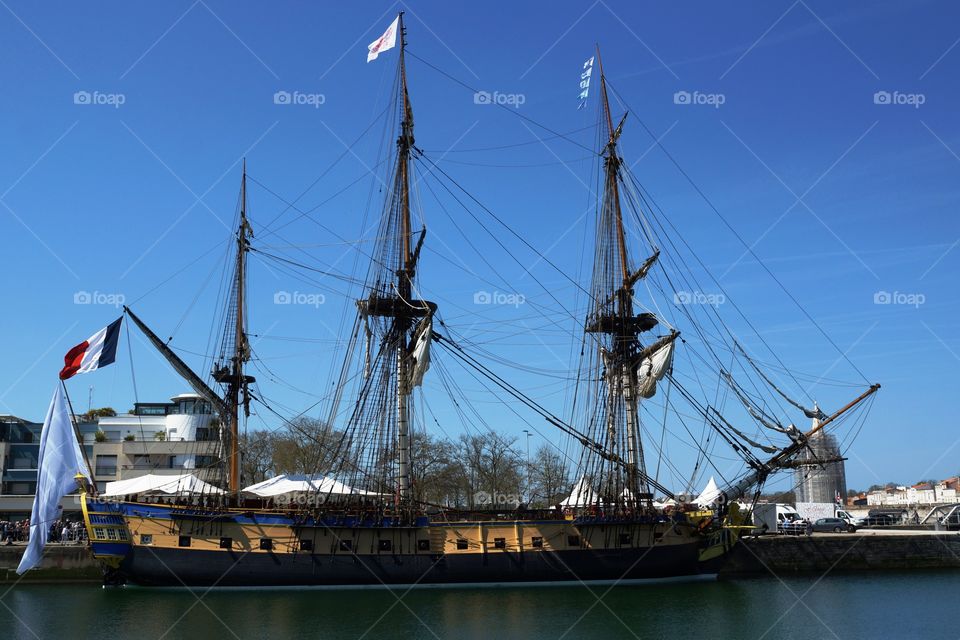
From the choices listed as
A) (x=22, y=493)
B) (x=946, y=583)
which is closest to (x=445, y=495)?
(x=22, y=493)

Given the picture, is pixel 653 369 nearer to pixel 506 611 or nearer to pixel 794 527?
pixel 794 527

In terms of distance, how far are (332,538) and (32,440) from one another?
5512 cm

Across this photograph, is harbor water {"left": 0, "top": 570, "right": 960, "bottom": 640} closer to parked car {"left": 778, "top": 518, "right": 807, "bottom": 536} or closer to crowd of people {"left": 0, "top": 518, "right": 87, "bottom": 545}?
crowd of people {"left": 0, "top": 518, "right": 87, "bottom": 545}

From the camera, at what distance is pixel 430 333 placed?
4141cm

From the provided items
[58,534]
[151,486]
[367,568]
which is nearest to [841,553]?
[367,568]

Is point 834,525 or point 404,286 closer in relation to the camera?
point 404,286

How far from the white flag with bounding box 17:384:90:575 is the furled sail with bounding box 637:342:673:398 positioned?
28349 mm

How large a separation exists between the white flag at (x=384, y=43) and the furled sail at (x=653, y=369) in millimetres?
21027

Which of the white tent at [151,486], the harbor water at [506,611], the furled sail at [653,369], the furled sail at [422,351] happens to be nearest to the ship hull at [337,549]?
the harbor water at [506,611]

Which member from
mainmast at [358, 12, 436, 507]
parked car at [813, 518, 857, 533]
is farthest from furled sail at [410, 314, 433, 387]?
parked car at [813, 518, 857, 533]

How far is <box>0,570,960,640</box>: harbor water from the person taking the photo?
27484 millimetres

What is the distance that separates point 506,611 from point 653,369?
1759 cm

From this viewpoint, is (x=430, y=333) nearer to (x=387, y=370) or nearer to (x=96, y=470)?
(x=387, y=370)

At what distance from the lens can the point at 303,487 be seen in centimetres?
4100
